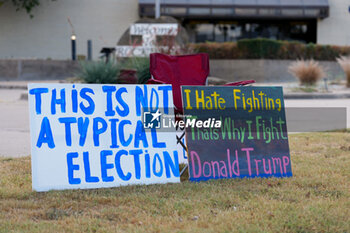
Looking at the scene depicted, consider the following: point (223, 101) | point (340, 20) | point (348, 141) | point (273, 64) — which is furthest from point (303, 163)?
point (340, 20)

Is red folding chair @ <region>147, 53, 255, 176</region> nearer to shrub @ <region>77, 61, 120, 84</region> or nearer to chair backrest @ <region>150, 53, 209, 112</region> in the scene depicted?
chair backrest @ <region>150, 53, 209, 112</region>

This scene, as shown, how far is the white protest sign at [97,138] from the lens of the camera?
459 centimetres

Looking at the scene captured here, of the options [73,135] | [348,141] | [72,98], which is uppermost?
[72,98]

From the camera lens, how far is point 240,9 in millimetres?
29484

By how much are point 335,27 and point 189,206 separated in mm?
29279

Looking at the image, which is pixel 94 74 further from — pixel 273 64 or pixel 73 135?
pixel 273 64

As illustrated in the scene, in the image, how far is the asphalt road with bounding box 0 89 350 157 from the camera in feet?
23.1

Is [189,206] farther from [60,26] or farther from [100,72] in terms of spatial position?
[60,26]

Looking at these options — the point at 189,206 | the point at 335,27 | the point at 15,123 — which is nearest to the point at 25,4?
the point at 335,27

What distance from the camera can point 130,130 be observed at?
4.91m

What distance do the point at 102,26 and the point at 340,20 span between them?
1406cm

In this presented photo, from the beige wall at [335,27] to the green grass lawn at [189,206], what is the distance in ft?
89.4

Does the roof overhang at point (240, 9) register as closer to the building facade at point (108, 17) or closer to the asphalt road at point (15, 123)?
the building facade at point (108, 17)

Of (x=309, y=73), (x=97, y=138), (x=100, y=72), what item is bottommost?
(x=309, y=73)
